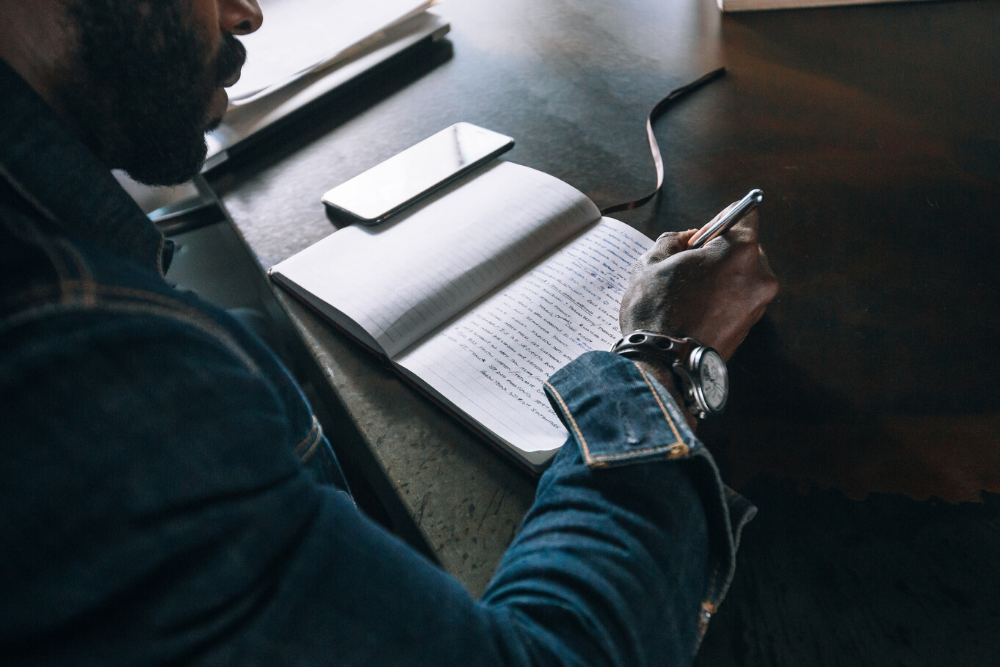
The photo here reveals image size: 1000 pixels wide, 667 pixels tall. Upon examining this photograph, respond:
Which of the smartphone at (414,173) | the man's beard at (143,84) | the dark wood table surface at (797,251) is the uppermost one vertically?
the man's beard at (143,84)

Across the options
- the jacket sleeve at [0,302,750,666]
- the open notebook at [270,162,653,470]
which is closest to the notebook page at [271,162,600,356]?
the open notebook at [270,162,653,470]

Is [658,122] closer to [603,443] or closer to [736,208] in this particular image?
[736,208]

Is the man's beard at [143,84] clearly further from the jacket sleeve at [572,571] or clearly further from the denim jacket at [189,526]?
the jacket sleeve at [572,571]

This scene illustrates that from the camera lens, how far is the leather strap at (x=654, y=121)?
962 mm

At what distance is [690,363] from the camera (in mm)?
665

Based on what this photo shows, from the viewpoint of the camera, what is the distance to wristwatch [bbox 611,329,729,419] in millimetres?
654

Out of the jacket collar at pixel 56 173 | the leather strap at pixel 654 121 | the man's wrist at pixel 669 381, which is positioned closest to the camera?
the jacket collar at pixel 56 173

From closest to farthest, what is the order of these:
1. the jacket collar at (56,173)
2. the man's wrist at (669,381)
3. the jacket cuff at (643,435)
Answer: the jacket collar at (56,173), the jacket cuff at (643,435), the man's wrist at (669,381)

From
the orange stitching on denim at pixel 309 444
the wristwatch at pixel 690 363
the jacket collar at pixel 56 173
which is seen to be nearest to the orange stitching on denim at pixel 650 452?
the wristwatch at pixel 690 363

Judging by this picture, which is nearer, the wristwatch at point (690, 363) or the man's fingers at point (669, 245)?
the wristwatch at point (690, 363)

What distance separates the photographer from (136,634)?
34 centimetres

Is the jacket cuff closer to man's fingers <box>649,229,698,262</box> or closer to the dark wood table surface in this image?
the dark wood table surface

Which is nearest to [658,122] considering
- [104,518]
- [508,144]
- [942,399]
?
[508,144]

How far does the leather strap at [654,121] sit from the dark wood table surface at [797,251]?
0.02m
